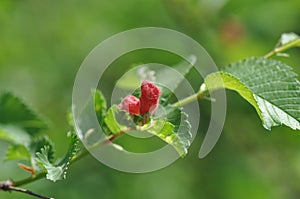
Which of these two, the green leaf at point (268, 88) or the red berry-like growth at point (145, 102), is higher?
the red berry-like growth at point (145, 102)

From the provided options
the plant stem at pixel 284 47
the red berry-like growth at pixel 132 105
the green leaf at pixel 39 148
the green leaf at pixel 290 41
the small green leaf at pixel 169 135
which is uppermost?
the green leaf at pixel 290 41

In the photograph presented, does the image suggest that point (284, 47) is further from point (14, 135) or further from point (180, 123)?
point (14, 135)

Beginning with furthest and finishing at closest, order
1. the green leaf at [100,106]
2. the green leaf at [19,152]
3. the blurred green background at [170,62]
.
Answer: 1. the blurred green background at [170,62]
2. the green leaf at [19,152]
3. the green leaf at [100,106]

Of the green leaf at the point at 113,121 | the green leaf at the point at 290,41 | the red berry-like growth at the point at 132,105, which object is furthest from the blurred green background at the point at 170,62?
the red berry-like growth at the point at 132,105

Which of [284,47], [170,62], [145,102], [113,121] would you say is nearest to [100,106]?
[113,121]

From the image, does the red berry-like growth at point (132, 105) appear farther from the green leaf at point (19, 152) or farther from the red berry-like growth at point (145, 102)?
the green leaf at point (19, 152)

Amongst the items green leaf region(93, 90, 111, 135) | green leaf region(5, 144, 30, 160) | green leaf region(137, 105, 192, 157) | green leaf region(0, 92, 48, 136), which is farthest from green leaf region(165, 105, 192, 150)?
green leaf region(0, 92, 48, 136)
